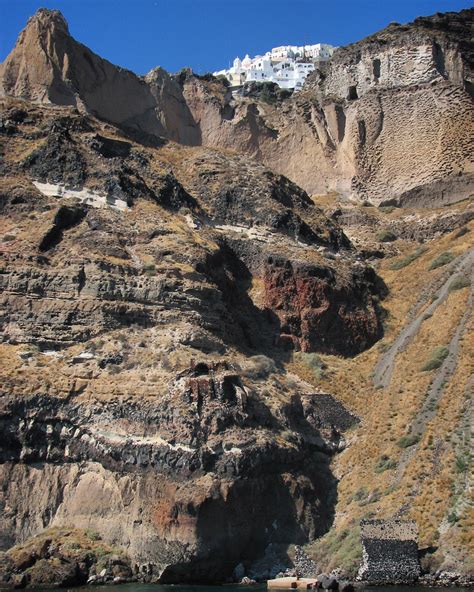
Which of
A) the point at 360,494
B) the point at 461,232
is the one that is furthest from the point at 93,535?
the point at 461,232

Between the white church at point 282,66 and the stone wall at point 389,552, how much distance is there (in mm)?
113382

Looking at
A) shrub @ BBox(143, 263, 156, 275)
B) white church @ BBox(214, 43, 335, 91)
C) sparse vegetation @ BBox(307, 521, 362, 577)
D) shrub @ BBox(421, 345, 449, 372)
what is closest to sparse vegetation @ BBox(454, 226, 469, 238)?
shrub @ BBox(421, 345, 449, 372)

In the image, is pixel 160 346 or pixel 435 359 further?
pixel 435 359

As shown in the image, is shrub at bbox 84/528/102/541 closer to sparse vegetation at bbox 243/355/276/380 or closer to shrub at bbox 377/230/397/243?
sparse vegetation at bbox 243/355/276/380

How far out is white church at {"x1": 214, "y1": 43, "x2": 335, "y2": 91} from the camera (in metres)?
156

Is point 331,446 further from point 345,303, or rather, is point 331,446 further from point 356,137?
point 356,137

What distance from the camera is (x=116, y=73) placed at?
76.0m

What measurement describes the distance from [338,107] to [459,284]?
103 feet

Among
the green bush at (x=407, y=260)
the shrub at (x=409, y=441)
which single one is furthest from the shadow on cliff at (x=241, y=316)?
the green bush at (x=407, y=260)

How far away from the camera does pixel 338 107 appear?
268ft

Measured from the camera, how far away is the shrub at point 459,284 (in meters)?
53.9

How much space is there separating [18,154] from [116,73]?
66.6 feet

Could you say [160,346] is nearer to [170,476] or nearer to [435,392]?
[170,476]

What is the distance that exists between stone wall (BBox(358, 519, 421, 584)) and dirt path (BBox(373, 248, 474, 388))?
14.0 m
